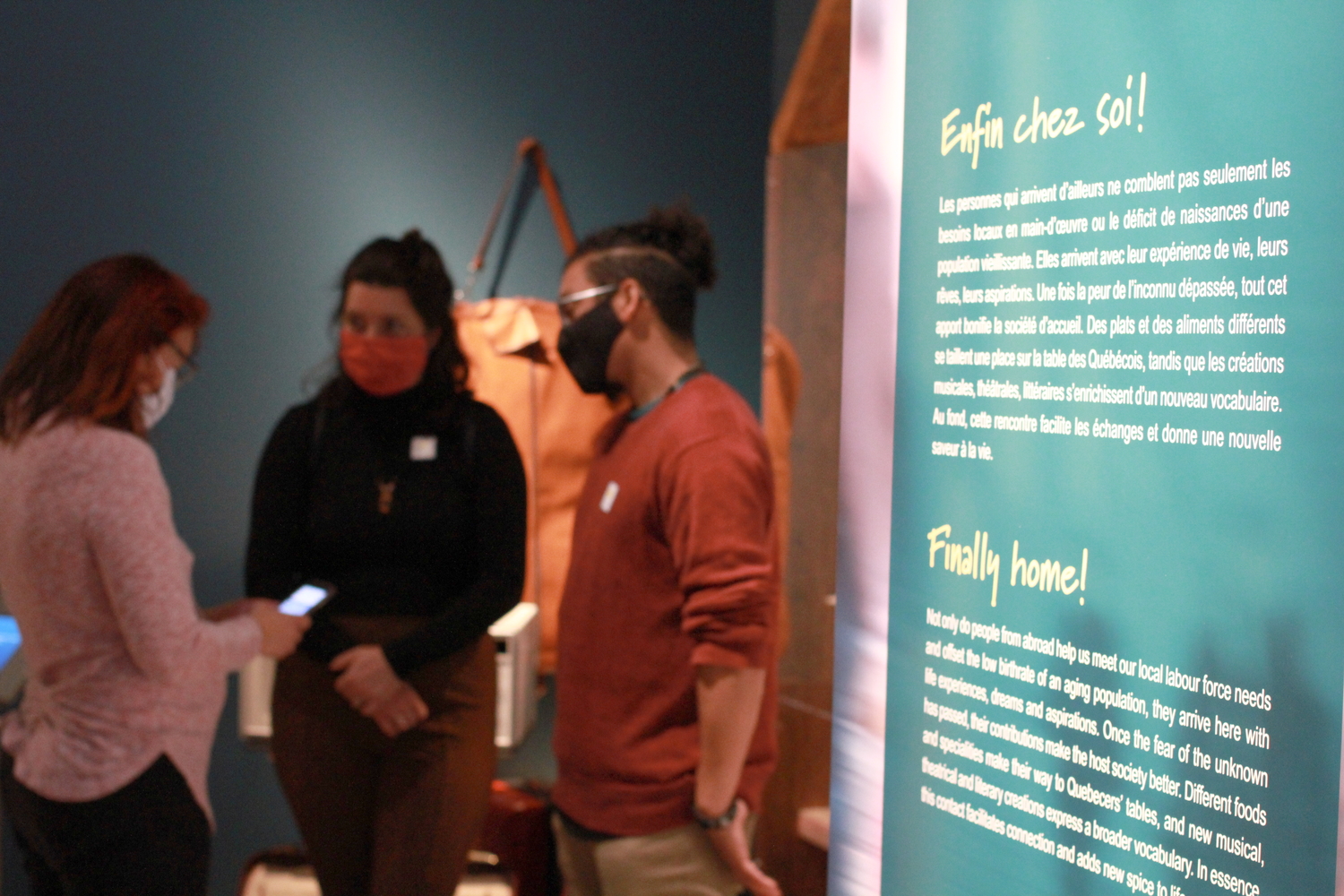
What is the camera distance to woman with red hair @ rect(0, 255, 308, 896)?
1563mm

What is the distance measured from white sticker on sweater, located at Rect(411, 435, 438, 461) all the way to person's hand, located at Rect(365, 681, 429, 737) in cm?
42

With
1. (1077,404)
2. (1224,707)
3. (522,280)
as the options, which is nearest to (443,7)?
(522,280)

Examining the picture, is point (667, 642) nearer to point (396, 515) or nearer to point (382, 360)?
point (396, 515)

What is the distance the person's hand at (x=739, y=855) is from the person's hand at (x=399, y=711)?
58cm

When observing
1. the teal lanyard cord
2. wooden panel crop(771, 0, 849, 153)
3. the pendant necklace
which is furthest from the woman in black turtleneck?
wooden panel crop(771, 0, 849, 153)

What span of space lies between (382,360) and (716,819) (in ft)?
3.49

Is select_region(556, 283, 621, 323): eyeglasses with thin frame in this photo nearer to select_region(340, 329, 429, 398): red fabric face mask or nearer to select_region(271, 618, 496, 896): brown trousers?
select_region(340, 329, 429, 398): red fabric face mask

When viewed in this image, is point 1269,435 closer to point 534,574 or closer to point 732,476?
point 732,476

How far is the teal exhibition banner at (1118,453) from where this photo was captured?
0.72 meters

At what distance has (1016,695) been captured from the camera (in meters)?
0.92

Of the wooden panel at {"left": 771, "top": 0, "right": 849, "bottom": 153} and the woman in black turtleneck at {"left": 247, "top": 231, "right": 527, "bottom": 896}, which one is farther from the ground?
the wooden panel at {"left": 771, "top": 0, "right": 849, "bottom": 153}

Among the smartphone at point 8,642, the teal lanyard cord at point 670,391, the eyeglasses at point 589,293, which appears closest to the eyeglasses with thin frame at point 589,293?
the eyeglasses at point 589,293

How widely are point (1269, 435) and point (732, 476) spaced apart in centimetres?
102

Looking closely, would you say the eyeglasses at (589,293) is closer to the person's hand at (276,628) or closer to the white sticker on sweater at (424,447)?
the white sticker on sweater at (424,447)
